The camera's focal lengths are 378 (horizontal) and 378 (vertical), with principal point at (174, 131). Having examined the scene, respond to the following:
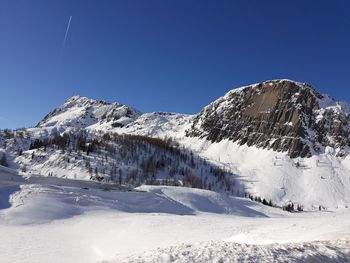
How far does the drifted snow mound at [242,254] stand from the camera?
1320cm

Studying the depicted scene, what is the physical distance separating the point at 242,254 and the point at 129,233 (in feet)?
54.6

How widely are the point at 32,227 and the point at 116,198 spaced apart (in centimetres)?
1883

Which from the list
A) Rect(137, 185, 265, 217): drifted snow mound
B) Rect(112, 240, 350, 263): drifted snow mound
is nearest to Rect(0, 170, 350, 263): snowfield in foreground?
Rect(112, 240, 350, 263): drifted snow mound

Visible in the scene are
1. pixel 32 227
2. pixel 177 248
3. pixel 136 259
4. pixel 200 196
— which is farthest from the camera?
pixel 200 196

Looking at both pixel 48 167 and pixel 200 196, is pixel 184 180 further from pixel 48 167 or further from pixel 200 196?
pixel 200 196

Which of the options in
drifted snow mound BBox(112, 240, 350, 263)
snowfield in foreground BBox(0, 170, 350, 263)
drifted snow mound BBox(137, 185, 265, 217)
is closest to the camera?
drifted snow mound BBox(112, 240, 350, 263)

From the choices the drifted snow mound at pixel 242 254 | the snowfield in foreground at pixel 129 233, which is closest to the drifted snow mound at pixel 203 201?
the snowfield in foreground at pixel 129 233

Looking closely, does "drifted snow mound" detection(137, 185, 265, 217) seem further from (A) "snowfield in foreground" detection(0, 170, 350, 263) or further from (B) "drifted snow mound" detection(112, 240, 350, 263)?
(B) "drifted snow mound" detection(112, 240, 350, 263)

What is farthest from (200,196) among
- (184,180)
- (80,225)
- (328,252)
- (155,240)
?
(184,180)

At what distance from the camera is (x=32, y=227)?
99.5ft

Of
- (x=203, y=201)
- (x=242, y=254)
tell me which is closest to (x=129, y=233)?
(x=242, y=254)

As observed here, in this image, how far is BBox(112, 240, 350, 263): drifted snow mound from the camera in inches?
520

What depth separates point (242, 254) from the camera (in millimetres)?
13695

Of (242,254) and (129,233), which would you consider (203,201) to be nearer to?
(129,233)
